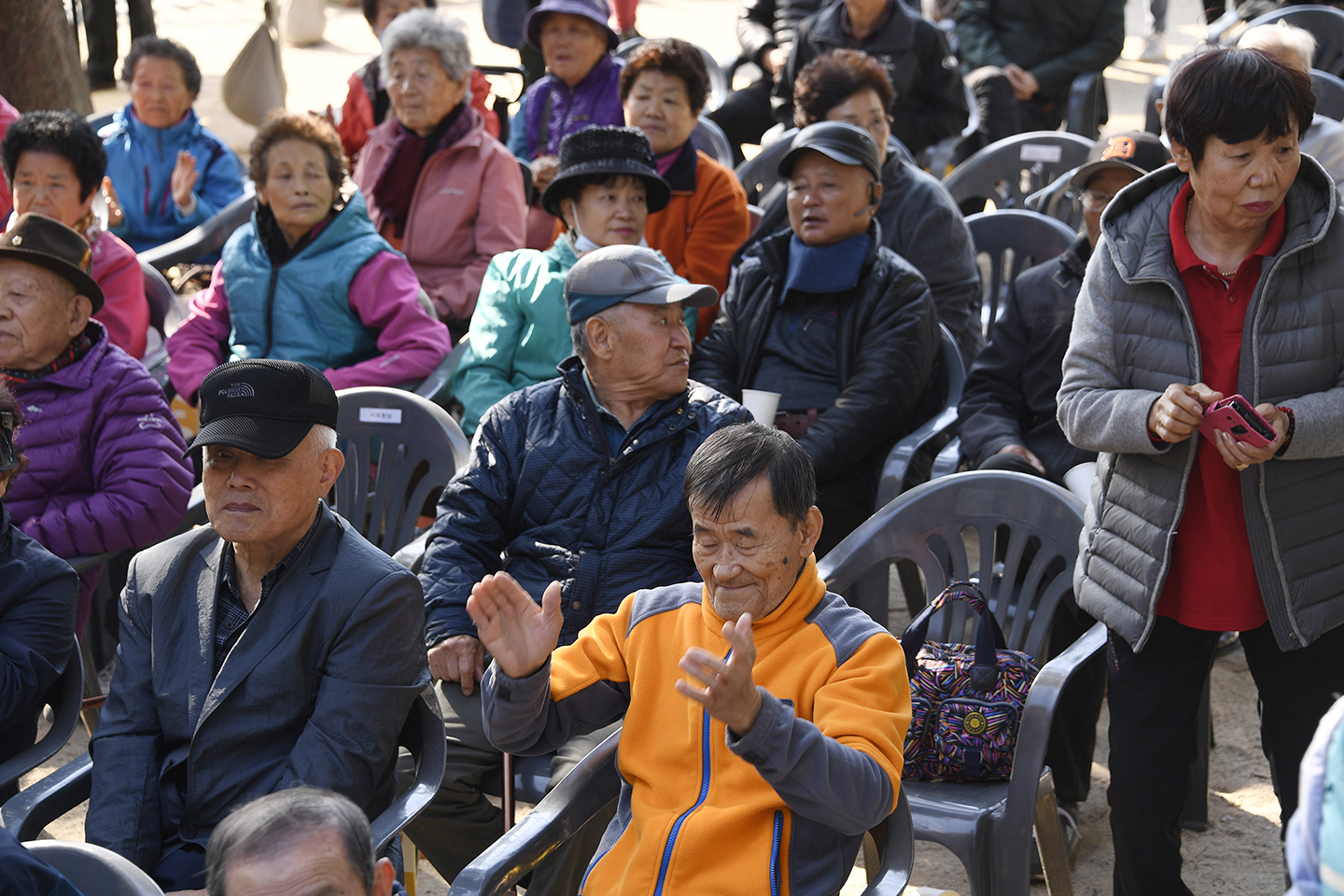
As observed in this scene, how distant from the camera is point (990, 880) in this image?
256 centimetres

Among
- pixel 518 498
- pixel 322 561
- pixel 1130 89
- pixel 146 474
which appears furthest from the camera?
pixel 1130 89

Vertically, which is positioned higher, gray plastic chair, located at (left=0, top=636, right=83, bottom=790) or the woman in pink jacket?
the woman in pink jacket

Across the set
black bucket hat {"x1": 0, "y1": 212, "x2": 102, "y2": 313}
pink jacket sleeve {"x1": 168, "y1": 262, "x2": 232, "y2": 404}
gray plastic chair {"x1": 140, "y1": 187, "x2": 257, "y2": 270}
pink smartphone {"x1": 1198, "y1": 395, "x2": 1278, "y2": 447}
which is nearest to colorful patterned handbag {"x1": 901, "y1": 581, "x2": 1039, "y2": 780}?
pink smartphone {"x1": 1198, "y1": 395, "x2": 1278, "y2": 447}

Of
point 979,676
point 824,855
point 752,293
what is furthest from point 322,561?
point 752,293

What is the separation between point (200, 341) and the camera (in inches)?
173

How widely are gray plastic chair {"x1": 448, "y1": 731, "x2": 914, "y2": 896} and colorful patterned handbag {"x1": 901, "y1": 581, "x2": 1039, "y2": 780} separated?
47 cm

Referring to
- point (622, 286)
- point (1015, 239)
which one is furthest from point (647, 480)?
point (1015, 239)

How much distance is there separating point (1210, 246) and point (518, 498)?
5.12 feet

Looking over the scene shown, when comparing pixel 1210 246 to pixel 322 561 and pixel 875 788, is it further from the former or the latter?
pixel 322 561

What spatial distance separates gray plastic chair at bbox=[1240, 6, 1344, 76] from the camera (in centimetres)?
617

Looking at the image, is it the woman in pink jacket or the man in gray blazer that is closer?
the man in gray blazer

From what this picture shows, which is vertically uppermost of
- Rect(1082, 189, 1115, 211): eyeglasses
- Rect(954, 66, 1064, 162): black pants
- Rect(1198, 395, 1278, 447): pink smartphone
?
Rect(954, 66, 1064, 162): black pants

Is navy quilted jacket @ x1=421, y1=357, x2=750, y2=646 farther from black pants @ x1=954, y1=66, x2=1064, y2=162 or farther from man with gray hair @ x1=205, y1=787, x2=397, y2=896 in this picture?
black pants @ x1=954, y1=66, x2=1064, y2=162

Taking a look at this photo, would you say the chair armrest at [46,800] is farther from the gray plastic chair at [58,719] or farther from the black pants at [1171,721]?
the black pants at [1171,721]
